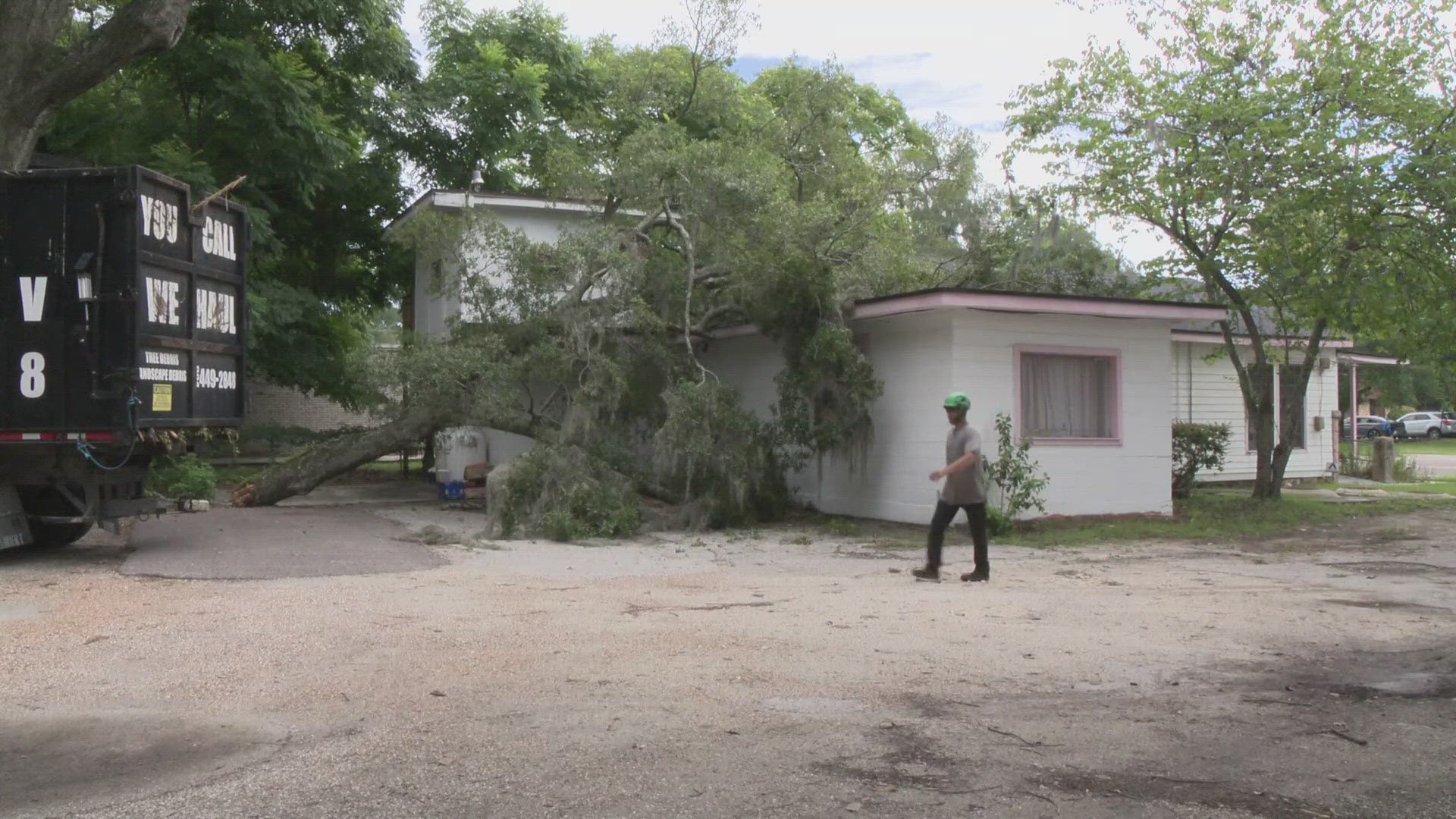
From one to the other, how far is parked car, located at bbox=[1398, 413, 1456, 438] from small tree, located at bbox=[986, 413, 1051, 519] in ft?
166

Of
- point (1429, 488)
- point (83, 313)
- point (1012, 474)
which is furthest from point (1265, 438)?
point (83, 313)

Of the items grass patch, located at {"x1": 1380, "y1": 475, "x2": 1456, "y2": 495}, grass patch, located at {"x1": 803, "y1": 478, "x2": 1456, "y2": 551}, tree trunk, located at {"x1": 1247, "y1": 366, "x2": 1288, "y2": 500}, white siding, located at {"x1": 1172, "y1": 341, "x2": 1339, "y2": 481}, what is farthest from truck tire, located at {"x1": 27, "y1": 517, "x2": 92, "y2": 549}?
grass patch, located at {"x1": 1380, "y1": 475, "x2": 1456, "y2": 495}

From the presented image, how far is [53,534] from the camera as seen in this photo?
11.9m

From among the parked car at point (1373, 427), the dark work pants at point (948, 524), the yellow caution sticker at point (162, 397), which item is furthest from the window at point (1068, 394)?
the parked car at point (1373, 427)

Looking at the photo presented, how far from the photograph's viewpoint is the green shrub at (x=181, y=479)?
673 inches

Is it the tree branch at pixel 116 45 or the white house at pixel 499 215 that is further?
the white house at pixel 499 215

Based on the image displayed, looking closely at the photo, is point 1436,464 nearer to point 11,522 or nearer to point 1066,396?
point 1066,396

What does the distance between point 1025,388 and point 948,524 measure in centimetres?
485

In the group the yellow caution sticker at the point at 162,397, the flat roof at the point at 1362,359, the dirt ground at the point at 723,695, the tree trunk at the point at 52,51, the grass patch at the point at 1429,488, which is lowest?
the dirt ground at the point at 723,695

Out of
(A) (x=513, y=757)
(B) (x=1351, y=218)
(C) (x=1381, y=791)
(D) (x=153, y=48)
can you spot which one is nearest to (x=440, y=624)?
(A) (x=513, y=757)

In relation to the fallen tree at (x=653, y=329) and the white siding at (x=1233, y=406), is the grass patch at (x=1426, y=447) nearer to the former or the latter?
the white siding at (x=1233, y=406)

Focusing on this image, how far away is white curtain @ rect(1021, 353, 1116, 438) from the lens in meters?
14.8

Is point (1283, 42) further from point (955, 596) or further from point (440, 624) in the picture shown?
point (440, 624)

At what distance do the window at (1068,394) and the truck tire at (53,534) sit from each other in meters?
10.8
